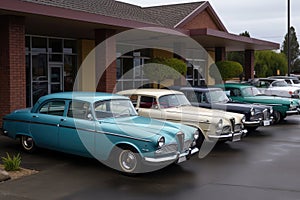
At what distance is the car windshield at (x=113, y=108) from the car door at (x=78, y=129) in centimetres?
21

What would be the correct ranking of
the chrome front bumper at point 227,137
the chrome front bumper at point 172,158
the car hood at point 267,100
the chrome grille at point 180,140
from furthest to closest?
the car hood at point 267,100 < the chrome front bumper at point 227,137 < the chrome grille at point 180,140 < the chrome front bumper at point 172,158

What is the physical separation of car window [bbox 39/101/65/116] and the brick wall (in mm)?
3220

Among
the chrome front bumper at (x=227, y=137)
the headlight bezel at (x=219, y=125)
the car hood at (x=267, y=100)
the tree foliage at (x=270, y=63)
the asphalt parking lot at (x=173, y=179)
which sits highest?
the tree foliage at (x=270, y=63)

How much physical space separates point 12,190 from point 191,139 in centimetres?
357

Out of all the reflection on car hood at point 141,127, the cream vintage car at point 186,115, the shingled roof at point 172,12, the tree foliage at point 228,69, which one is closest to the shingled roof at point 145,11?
the shingled roof at point 172,12

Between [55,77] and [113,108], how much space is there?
1095cm

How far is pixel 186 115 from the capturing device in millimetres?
9859

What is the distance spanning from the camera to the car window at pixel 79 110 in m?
7.93

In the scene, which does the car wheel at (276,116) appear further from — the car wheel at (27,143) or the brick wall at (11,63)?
the car wheel at (27,143)

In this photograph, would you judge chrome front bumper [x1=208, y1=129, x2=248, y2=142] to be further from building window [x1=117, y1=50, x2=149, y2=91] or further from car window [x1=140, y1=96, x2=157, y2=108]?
building window [x1=117, y1=50, x2=149, y2=91]

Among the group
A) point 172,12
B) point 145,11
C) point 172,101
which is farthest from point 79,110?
point 145,11

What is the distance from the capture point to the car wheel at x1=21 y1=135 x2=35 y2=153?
28.9 ft

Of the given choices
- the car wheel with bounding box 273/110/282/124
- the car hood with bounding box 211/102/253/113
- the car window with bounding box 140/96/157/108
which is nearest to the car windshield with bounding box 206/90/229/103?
the car hood with bounding box 211/102/253/113

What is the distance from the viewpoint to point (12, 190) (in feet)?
21.0
